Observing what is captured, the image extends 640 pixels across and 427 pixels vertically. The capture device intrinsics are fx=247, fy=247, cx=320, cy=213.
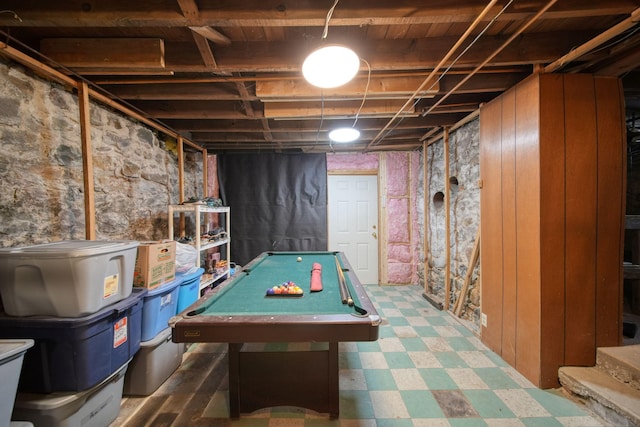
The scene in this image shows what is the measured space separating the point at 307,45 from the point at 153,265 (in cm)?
195

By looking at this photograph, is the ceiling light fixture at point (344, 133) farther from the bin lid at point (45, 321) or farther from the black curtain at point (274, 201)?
the bin lid at point (45, 321)

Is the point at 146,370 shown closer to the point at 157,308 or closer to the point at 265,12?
the point at 157,308

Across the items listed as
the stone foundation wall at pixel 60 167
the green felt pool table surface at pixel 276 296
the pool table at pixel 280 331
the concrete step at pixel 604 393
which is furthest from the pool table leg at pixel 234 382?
the concrete step at pixel 604 393

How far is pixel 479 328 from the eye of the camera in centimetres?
256

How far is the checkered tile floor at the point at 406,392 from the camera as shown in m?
1.55

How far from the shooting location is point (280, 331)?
1225 mm

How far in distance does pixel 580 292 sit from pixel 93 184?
3878mm

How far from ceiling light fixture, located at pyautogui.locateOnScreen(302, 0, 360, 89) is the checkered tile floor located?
2.16 m

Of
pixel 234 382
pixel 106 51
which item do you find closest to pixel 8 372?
pixel 234 382

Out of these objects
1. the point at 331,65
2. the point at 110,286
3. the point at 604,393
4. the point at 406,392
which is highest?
the point at 331,65

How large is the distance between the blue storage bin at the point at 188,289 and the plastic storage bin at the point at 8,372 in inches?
44.4

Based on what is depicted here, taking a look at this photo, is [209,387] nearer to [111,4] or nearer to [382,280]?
[111,4]

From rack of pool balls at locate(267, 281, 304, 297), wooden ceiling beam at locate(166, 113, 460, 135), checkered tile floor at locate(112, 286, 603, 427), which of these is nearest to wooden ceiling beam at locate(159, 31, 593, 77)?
wooden ceiling beam at locate(166, 113, 460, 135)

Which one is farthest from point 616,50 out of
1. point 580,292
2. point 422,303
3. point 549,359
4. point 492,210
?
point 422,303
